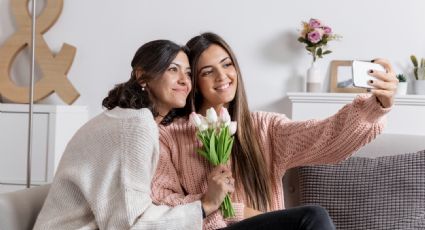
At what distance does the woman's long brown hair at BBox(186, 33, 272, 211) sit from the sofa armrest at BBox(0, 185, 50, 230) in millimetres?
653

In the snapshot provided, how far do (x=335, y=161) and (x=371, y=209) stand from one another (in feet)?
0.71

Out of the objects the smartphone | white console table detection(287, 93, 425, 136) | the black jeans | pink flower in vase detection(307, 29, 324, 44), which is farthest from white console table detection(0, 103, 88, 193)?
the smartphone

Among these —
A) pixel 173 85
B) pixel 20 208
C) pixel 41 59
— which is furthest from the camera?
pixel 41 59

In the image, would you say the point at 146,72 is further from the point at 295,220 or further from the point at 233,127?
the point at 295,220

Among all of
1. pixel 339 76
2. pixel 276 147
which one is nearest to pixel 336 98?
pixel 339 76

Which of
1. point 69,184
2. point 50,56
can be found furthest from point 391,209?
point 50,56

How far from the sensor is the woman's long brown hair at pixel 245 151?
83.7 inches

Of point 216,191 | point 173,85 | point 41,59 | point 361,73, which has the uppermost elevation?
point 361,73

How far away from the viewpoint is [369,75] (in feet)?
5.74

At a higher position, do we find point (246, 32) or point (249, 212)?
point (246, 32)

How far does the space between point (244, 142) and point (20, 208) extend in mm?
771

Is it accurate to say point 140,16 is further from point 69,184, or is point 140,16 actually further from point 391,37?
point 69,184

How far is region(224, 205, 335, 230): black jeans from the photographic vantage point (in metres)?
1.68

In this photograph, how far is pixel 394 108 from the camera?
3.56 m
